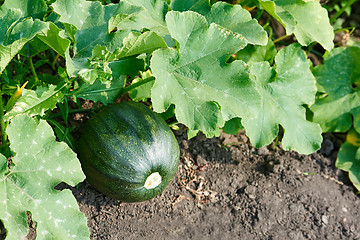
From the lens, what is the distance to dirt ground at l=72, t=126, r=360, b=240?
2990mm

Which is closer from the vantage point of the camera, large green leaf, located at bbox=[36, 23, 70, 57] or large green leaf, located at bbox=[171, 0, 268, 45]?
large green leaf, located at bbox=[36, 23, 70, 57]

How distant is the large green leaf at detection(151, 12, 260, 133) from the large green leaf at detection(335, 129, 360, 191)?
155 centimetres

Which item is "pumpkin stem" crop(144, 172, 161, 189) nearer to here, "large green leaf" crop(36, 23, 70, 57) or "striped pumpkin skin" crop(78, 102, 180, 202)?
"striped pumpkin skin" crop(78, 102, 180, 202)

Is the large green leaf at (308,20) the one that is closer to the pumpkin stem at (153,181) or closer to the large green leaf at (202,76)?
the large green leaf at (202,76)

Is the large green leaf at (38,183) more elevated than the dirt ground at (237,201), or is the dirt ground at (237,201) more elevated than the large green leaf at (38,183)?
the large green leaf at (38,183)

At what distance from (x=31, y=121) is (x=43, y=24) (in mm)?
545

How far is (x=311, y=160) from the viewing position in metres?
3.75

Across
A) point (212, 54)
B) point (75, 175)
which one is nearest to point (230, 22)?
point (212, 54)

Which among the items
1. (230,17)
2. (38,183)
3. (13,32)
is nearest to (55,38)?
(13,32)

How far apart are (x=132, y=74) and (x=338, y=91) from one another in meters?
1.93

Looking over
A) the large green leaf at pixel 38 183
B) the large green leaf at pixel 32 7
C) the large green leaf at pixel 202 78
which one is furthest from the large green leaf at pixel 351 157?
the large green leaf at pixel 32 7

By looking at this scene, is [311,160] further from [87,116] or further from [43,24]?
[43,24]

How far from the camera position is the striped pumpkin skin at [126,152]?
9.07ft

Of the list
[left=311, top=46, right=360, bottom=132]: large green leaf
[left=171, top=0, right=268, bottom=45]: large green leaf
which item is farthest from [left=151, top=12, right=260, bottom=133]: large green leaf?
[left=311, top=46, right=360, bottom=132]: large green leaf
